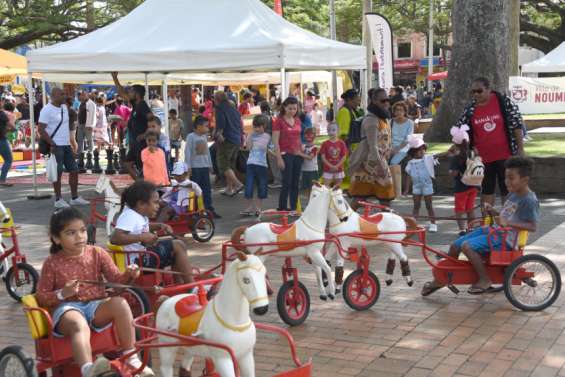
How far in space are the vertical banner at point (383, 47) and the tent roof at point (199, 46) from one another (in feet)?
16.1

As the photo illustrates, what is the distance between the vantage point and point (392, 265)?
7.43 m

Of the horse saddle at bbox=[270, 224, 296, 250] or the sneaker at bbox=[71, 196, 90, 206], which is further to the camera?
the sneaker at bbox=[71, 196, 90, 206]

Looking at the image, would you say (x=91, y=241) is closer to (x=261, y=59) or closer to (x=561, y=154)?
(x=261, y=59)

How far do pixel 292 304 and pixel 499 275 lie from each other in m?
1.86

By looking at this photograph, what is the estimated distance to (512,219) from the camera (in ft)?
22.3

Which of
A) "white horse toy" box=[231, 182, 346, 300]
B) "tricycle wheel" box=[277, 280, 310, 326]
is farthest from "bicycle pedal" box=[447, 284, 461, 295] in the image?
"tricycle wheel" box=[277, 280, 310, 326]

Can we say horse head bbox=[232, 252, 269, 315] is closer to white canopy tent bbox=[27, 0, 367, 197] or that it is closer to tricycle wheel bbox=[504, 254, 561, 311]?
tricycle wheel bbox=[504, 254, 561, 311]

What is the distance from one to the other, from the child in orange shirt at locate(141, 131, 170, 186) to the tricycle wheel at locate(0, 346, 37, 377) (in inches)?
211

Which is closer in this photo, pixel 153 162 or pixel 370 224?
pixel 370 224

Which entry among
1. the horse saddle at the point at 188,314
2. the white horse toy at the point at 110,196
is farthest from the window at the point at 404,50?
the horse saddle at the point at 188,314

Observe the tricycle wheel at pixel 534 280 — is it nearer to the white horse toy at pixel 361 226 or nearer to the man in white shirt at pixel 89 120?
the white horse toy at pixel 361 226

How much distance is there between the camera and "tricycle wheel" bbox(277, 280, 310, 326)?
6418 millimetres

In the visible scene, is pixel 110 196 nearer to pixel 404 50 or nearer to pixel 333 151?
pixel 333 151

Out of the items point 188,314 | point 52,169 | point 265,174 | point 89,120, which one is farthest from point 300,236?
point 89,120
